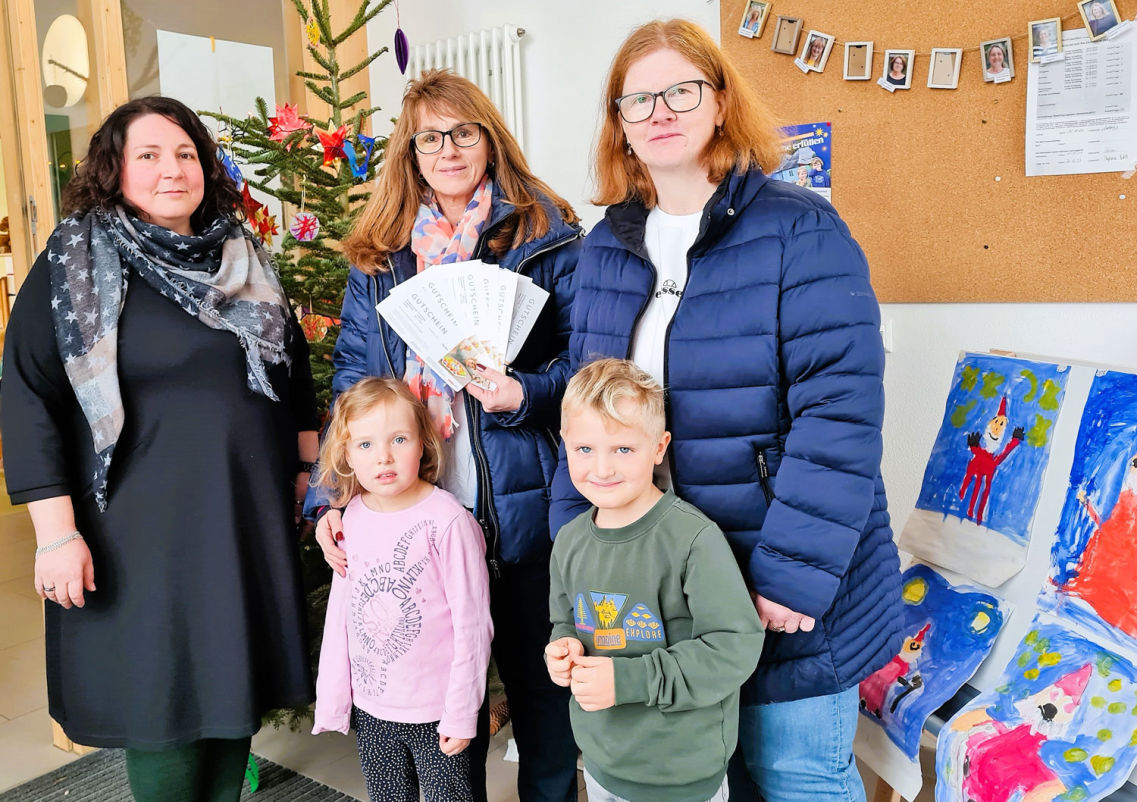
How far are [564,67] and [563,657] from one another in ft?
9.87

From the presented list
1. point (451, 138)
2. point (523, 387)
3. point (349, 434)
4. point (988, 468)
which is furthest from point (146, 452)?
point (988, 468)

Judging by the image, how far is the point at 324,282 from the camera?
253 centimetres

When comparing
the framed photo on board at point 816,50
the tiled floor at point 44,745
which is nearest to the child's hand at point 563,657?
the tiled floor at point 44,745

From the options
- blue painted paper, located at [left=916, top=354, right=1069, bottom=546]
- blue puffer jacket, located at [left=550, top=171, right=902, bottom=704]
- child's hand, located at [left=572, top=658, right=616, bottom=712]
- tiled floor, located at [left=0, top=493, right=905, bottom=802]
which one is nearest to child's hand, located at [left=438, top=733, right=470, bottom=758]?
child's hand, located at [left=572, top=658, right=616, bottom=712]

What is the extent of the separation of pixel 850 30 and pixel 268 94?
Answer: 2.61 m

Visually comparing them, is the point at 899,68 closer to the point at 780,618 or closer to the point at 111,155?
the point at 780,618

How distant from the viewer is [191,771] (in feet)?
5.93

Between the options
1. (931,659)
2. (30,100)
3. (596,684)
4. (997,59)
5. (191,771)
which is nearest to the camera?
(596,684)

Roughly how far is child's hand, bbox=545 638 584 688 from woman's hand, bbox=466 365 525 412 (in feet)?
1.61

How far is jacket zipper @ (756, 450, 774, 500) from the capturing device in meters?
1.36

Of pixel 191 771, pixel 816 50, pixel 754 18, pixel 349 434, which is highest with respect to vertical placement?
pixel 754 18

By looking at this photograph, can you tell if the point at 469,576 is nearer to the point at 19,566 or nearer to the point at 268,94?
the point at 268,94

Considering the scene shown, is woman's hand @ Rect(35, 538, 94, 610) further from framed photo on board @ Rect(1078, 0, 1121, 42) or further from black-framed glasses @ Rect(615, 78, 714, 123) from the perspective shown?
framed photo on board @ Rect(1078, 0, 1121, 42)

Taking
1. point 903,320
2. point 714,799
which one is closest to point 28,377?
point 714,799
